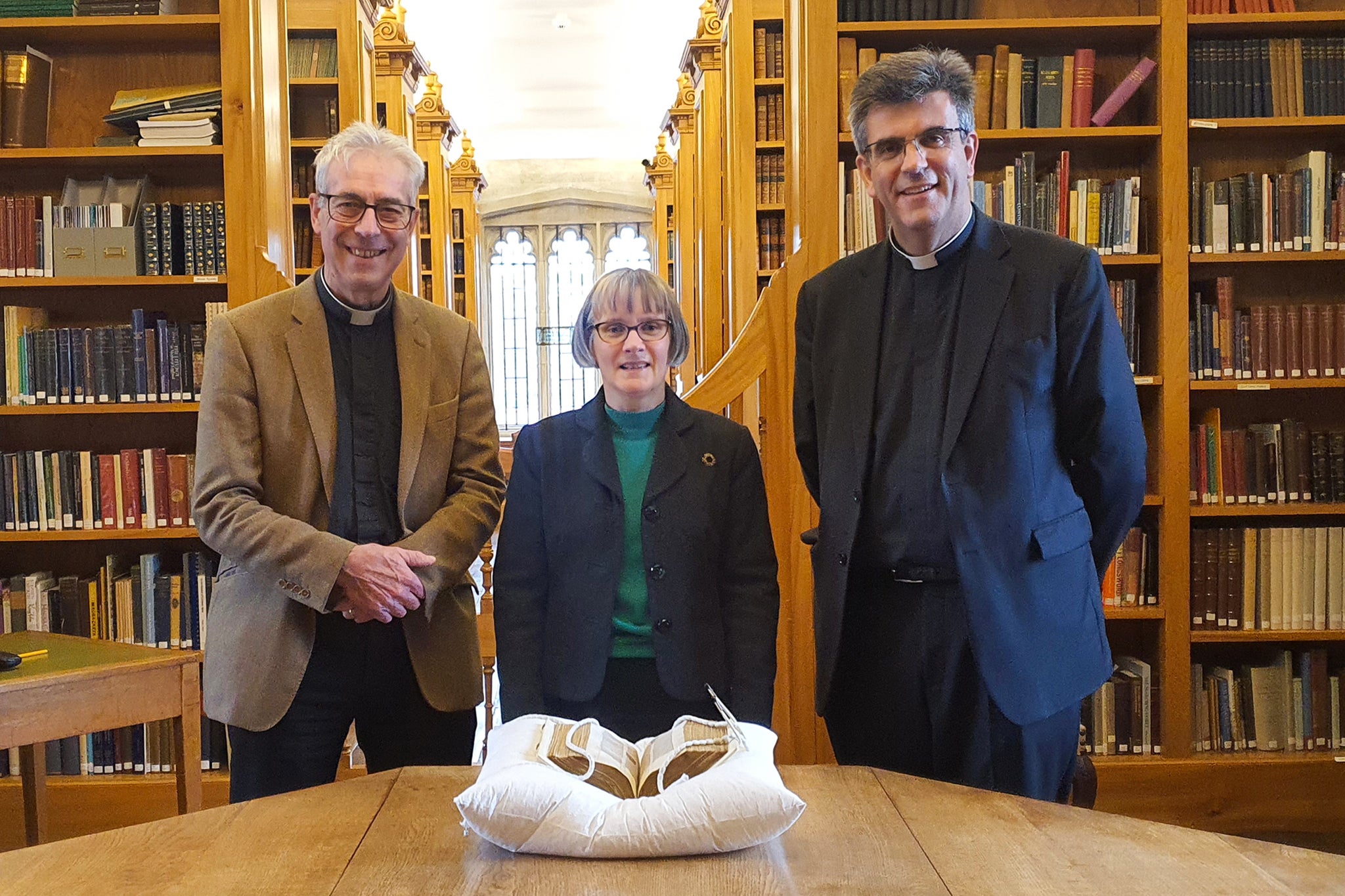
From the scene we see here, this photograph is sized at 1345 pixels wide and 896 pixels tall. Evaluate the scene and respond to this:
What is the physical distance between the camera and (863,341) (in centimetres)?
196

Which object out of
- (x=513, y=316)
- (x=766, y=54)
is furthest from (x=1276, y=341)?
(x=513, y=316)

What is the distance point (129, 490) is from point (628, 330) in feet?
7.31

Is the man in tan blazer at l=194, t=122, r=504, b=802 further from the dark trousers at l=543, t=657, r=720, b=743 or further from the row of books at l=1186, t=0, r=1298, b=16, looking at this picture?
the row of books at l=1186, t=0, r=1298, b=16

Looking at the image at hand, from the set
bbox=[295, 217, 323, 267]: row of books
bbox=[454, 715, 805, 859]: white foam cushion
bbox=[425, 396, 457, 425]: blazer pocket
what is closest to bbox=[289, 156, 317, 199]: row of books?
bbox=[295, 217, 323, 267]: row of books

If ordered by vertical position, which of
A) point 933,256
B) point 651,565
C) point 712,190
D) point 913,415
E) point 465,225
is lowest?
point 651,565

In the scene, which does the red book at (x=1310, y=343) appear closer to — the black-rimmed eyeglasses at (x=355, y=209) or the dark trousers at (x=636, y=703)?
the dark trousers at (x=636, y=703)

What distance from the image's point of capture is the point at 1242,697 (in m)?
3.65

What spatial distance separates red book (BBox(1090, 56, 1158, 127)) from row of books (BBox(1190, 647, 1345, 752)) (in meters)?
1.70

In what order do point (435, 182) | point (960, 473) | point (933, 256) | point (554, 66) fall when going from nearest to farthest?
point (960, 473)
point (933, 256)
point (435, 182)
point (554, 66)

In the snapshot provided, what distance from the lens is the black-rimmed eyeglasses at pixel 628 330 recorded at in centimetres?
202

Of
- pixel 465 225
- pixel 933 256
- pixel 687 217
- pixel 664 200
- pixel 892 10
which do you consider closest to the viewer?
pixel 933 256

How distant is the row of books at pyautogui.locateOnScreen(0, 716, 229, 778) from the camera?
3596 millimetres

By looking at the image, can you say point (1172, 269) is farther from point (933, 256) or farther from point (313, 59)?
point (313, 59)

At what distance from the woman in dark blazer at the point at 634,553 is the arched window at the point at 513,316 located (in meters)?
14.2
